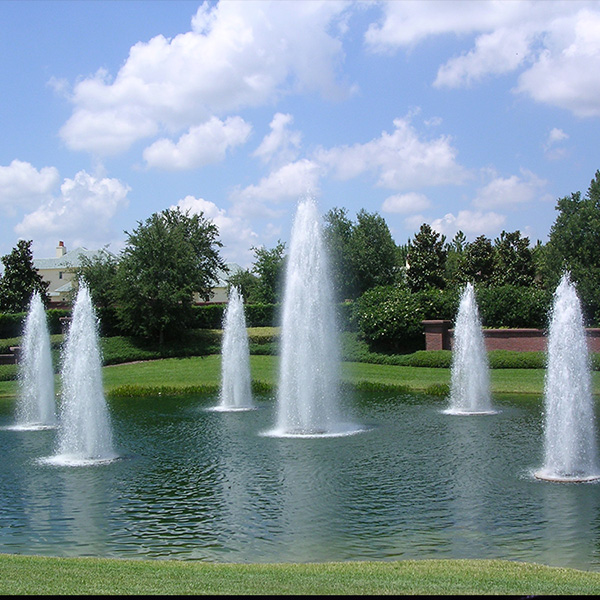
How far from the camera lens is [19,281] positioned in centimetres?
6300

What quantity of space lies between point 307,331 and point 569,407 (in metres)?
A: 8.56

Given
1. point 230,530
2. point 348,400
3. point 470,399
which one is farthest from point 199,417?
point 230,530

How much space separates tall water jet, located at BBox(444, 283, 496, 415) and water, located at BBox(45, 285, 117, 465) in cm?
1191

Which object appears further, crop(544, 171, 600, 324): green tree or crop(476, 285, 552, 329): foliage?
crop(476, 285, 552, 329): foliage

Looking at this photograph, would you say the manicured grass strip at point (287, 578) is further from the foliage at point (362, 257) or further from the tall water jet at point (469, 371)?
the foliage at point (362, 257)

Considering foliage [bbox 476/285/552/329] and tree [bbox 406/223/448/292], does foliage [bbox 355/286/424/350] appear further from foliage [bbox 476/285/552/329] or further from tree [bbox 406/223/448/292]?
tree [bbox 406/223/448/292]

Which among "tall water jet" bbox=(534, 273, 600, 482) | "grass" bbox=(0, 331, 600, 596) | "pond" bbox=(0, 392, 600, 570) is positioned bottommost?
"pond" bbox=(0, 392, 600, 570)

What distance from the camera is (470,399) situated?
25.2m

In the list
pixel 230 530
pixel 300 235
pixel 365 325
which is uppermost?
pixel 300 235

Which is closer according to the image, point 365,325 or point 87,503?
point 87,503

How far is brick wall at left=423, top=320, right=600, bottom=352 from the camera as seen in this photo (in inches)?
1428

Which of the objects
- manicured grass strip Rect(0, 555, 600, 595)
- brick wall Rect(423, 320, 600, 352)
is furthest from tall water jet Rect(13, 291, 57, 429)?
brick wall Rect(423, 320, 600, 352)

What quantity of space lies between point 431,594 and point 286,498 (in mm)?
6596

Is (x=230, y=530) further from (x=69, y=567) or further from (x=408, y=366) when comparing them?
(x=408, y=366)
